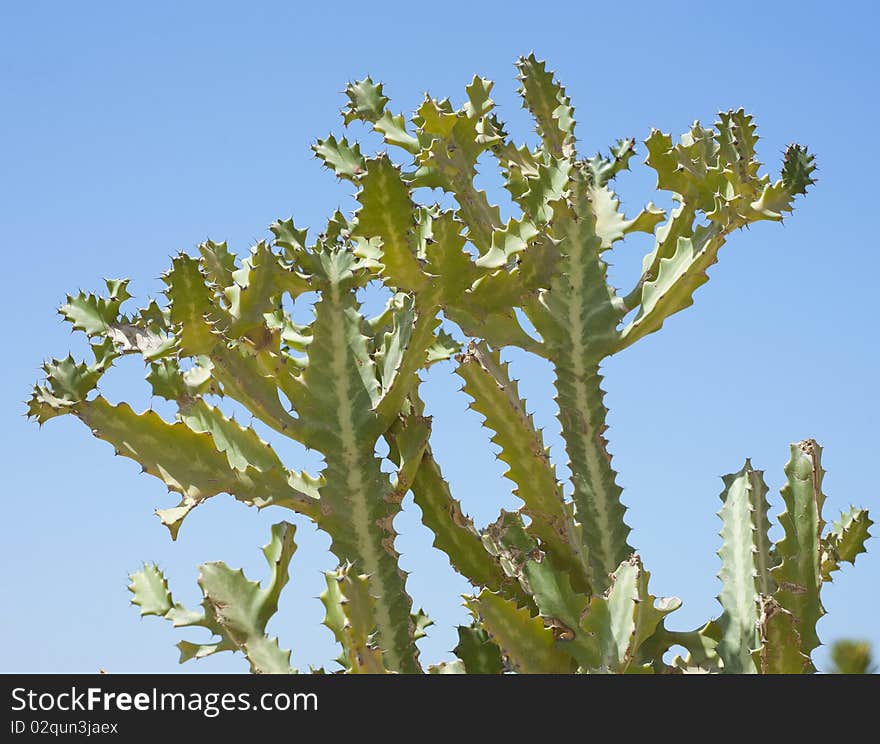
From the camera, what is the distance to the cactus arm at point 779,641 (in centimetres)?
398

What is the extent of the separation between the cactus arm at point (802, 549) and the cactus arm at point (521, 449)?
0.71 meters

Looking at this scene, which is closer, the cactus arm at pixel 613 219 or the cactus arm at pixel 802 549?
the cactus arm at pixel 802 549

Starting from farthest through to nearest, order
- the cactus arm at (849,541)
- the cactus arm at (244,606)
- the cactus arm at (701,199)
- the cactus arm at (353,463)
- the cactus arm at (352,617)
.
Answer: the cactus arm at (849,541) < the cactus arm at (701,199) < the cactus arm at (353,463) < the cactus arm at (244,606) < the cactus arm at (352,617)

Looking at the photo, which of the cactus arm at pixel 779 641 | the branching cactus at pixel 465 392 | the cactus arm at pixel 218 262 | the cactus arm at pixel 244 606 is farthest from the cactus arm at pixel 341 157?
the cactus arm at pixel 779 641

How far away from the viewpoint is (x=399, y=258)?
4.07 m

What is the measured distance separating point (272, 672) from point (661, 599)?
1288 mm

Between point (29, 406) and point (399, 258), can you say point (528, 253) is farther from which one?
point (29, 406)

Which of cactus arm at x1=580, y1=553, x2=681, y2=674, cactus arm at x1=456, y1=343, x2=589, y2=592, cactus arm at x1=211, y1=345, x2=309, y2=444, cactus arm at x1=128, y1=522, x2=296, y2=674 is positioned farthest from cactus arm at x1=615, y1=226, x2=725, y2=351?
cactus arm at x1=128, y1=522, x2=296, y2=674

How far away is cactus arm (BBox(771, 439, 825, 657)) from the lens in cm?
419

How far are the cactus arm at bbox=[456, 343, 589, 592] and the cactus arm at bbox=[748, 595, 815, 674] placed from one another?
0.71m

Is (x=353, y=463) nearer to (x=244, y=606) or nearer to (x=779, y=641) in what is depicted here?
(x=244, y=606)

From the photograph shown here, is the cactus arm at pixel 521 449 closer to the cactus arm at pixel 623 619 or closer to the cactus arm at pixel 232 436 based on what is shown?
the cactus arm at pixel 623 619
